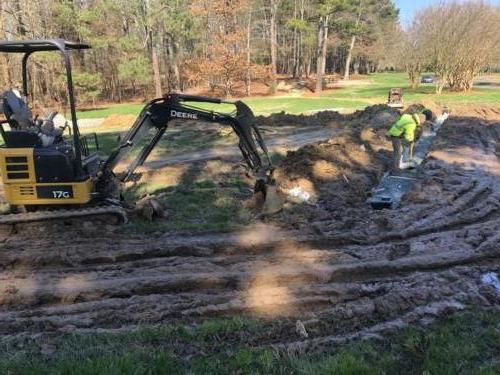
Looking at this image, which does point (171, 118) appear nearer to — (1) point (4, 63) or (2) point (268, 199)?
(2) point (268, 199)

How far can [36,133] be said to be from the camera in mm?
8453

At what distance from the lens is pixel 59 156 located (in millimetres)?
8453

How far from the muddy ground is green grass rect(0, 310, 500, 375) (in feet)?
0.80

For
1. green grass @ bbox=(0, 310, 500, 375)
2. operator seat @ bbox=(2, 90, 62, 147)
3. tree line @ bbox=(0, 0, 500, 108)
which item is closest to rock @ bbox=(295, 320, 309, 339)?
green grass @ bbox=(0, 310, 500, 375)

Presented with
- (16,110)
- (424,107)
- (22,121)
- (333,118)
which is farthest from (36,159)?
(424,107)

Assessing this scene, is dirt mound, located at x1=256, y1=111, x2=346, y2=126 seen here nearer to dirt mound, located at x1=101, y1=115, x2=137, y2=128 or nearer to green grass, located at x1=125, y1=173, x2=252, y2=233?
dirt mound, located at x1=101, y1=115, x2=137, y2=128

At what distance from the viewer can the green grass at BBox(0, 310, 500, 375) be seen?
4.46 metres

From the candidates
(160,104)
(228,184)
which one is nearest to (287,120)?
(228,184)

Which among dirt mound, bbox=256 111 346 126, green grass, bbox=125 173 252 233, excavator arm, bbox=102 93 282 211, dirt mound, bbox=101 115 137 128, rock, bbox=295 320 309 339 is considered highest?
excavator arm, bbox=102 93 282 211

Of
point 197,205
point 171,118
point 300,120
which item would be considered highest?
point 171,118

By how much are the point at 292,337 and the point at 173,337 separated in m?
1.28

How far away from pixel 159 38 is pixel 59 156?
45409 millimetres

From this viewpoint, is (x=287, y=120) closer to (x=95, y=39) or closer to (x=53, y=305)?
(x=53, y=305)

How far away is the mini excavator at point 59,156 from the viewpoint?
8383mm
